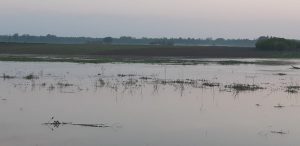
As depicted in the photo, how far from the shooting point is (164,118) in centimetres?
1565

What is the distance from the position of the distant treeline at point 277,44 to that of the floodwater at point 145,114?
4483 centimetres

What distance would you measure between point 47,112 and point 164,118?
10.8ft

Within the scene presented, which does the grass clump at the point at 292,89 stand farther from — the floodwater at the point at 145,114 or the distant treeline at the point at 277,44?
the distant treeline at the point at 277,44

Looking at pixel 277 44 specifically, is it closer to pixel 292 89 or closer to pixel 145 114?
pixel 292 89

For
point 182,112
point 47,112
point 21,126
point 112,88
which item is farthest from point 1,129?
point 112,88

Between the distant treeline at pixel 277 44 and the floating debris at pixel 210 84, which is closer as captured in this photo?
the floating debris at pixel 210 84

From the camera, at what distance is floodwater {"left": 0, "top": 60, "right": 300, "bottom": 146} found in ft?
41.3

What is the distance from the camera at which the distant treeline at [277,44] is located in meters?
70.1

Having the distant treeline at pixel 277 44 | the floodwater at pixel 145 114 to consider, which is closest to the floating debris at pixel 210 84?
the floodwater at pixel 145 114

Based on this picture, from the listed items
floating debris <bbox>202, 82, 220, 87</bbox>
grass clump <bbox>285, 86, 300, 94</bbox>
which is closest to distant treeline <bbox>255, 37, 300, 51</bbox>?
floating debris <bbox>202, 82, 220, 87</bbox>

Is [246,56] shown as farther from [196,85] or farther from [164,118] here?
[164,118]

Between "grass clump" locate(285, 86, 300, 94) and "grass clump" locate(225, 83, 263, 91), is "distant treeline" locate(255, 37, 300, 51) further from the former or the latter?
"grass clump" locate(225, 83, 263, 91)

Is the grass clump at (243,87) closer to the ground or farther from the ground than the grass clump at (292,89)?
farther from the ground

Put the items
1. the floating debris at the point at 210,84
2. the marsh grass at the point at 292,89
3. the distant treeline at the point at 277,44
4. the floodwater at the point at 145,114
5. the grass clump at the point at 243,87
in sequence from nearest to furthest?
the floodwater at the point at 145,114 < the marsh grass at the point at 292,89 < the grass clump at the point at 243,87 < the floating debris at the point at 210,84 < the distant treeline at the point at 277,44
